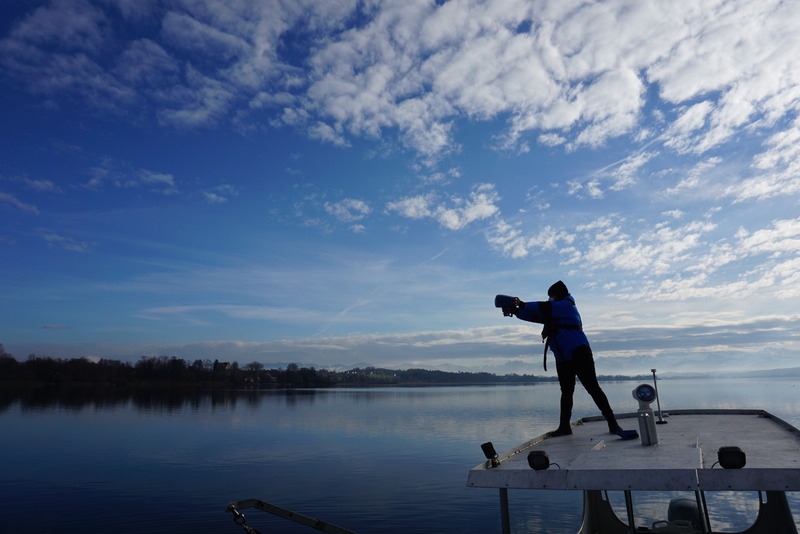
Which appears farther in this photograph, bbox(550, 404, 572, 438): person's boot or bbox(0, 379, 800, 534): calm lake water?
bbox(0, 379, 800, 534): calm lake water

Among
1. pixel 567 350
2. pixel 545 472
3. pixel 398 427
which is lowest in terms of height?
pixel 398 427

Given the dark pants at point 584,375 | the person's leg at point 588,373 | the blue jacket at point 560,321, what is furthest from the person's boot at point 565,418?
the blue jacket at point 560,321

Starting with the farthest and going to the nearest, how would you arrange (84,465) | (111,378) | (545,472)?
(111,378)
(84,465)
(545,472)

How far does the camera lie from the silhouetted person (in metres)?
0.02

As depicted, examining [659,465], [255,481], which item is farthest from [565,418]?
[255,481]

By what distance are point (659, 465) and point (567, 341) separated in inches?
125

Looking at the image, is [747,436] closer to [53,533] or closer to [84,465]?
[53,533]

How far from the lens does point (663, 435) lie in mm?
7609

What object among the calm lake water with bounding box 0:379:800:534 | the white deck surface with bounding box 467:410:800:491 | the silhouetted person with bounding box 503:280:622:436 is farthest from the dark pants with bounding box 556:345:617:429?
the calm lake water with bounding box 0:379:800:534

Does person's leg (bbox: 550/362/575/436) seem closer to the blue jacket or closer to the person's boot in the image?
the person's boot

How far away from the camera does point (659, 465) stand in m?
→ 5.11

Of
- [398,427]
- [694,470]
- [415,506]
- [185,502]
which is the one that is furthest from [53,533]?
[398,427]

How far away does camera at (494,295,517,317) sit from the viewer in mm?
8258

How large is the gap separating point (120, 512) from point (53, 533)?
8.67ft
